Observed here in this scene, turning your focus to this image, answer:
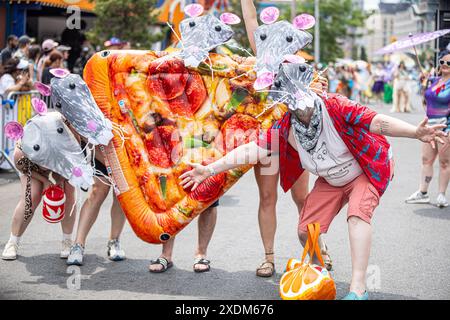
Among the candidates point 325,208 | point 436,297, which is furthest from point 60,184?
point 436,297

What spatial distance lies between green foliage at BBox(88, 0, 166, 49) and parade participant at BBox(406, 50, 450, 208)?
1158 cm

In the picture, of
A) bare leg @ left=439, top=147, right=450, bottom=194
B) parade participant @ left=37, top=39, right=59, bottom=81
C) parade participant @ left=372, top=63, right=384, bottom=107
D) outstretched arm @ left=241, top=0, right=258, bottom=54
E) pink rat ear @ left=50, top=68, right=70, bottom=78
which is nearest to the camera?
pink rat ear @ left=50, top=68, right=70, bottom=78

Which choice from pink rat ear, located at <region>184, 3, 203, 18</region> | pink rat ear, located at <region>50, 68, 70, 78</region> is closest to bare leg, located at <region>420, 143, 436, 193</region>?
pink rat ear, located at <region>184, 3, 203, 18</region>

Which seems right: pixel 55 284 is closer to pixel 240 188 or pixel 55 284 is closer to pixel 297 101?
pixel 297 101

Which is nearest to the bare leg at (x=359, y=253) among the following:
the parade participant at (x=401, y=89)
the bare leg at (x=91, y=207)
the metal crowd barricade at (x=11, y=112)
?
the bare leg at (x=91, y=207)

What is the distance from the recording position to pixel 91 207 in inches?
231

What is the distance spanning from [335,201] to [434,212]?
3.68 metres

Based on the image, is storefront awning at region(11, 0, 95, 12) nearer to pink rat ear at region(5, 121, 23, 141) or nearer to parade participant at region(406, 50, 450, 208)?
parade participant at region(406, 50, 450, 208)

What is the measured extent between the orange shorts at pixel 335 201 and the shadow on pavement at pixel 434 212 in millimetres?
3333

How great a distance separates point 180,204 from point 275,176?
769 millimetres

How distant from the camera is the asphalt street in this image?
511 cm

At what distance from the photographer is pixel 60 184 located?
19.6 ft

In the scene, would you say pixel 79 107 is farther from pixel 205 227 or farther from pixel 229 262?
pixel 229 262

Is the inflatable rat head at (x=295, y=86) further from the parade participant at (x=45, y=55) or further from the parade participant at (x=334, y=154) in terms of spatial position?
the parade participant at (x=45, y=55)
